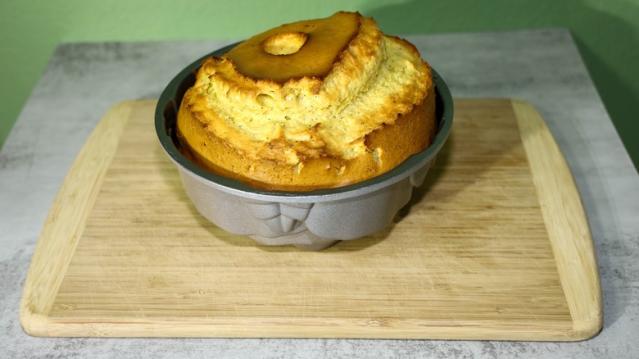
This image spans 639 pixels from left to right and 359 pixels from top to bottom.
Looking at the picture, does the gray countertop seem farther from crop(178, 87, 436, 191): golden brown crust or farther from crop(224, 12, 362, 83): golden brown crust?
crop(224, 12, 362, 83): golden brown crust

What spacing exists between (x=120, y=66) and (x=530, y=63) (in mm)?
918

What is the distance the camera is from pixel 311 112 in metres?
1.12

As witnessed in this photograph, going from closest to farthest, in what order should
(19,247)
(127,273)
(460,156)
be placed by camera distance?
(127,273) < (19,247) < (460,156)

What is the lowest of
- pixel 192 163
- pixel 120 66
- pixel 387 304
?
pixel 120 66

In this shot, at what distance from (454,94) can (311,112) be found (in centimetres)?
66

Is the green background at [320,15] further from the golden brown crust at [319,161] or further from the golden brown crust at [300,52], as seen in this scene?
the golden brown crust at [319,161]

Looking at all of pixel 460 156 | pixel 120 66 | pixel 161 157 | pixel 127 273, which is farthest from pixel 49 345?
pixel 120 66

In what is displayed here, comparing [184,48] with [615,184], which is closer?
[615,184]

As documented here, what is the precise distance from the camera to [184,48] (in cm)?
189

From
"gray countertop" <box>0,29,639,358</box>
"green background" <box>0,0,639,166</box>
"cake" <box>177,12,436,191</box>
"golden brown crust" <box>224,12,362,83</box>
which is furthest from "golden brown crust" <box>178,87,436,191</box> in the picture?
"green background" <box>0,0,639,166</box>

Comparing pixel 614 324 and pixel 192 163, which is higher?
pixel 192 163

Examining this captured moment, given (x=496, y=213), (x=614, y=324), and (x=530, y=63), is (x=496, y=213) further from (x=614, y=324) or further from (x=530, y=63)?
(x=530, y=63)

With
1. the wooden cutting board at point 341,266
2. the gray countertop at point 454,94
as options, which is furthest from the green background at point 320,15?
the wooden cutting board at point 341,266

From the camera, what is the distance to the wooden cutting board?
1101 mm
